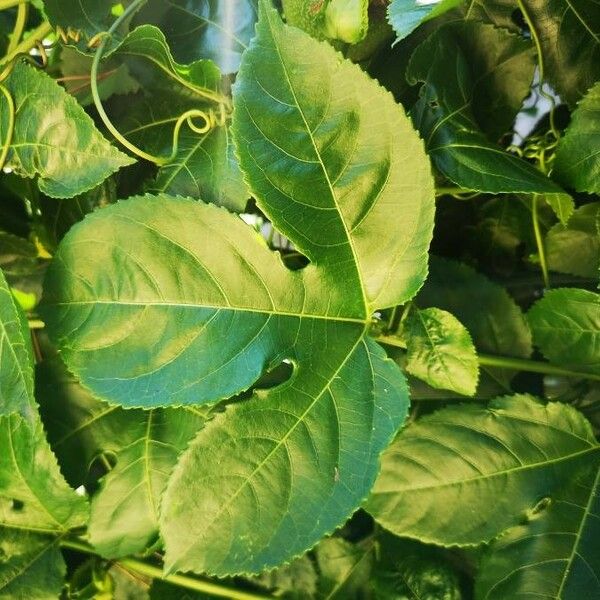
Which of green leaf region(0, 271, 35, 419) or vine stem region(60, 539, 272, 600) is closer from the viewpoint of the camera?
green leaf region(0, 271, 35, 419)

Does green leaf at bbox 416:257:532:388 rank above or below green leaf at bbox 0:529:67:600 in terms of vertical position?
above

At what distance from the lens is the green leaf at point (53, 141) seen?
1.64ft

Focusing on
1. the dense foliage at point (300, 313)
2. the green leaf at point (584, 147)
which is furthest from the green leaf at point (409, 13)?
the green leaf at point (584, 147)

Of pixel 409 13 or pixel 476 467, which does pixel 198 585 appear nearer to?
pixel 476 467

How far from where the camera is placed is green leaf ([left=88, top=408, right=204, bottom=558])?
0.54m

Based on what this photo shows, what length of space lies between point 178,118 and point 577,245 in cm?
36

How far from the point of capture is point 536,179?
48cm

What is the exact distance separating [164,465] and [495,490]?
0.82 ft

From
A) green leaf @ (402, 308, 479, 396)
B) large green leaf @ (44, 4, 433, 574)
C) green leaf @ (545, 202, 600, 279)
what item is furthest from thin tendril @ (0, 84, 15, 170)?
green leaf @ (545, 202, 600, 279)

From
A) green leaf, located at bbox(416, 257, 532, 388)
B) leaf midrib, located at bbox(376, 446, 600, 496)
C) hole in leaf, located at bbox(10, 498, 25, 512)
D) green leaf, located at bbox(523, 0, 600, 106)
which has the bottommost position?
hole in leaf, located at bbox(10, 498, 25, 512)

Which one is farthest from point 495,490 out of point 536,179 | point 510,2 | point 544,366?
point 510,2

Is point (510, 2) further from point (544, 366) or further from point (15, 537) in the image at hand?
point (15, 537)

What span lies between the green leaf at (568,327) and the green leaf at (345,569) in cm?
23

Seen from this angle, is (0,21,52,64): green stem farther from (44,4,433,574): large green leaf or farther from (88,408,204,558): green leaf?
(88,408,204,558): green leaf
